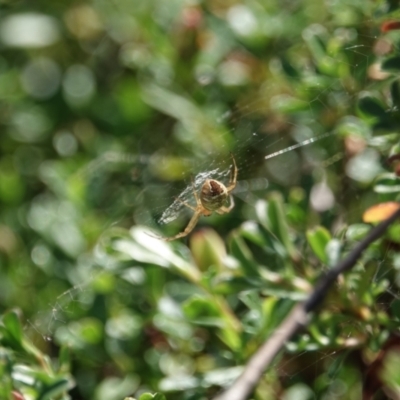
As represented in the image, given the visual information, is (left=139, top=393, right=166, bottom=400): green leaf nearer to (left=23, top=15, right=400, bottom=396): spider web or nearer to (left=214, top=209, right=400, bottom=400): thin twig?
(left=214, top=209, right=400, bottom=400): thin twig

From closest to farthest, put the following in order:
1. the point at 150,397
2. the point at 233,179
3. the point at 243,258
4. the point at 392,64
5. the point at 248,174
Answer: the point at 150,397 → the point at 392,64 → the point at 243,258 → the point at 233,179 → the point at 248,174

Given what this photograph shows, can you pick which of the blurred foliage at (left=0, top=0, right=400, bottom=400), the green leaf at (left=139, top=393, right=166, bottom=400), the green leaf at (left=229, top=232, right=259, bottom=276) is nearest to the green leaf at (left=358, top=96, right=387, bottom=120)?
the blurred foliage at (left=0, top=0, right=400, bottom=400)

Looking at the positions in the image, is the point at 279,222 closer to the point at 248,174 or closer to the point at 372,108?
the point at 372,108

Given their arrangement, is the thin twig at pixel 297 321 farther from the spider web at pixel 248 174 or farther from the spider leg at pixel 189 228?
the spider leg at pixel 189 228

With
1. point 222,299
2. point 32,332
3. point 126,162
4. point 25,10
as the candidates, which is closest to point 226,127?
point 126,162

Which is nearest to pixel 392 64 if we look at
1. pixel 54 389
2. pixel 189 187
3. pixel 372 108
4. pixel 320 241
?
pixel 372 108
